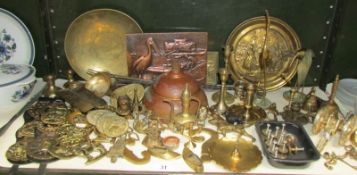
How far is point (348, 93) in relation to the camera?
1.40m

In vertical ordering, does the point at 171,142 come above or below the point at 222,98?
below

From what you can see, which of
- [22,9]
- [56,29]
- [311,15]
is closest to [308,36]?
[311,15]

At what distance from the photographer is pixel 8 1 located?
4.62ft

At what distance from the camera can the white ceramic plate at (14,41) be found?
4.66 ft

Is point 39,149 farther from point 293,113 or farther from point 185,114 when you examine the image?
point 293,113

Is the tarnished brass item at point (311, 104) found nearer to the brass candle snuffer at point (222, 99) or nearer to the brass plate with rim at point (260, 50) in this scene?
the brass plate with rim at point (260, 50)

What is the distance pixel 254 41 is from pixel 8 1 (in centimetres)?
103

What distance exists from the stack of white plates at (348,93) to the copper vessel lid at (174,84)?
2.03 ft

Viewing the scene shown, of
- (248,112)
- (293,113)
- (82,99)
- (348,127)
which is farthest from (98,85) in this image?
(348,127)

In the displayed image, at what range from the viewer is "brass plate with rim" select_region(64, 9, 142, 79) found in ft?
4.66

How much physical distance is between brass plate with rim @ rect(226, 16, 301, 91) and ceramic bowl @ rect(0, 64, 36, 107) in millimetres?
804

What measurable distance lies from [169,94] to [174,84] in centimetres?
4

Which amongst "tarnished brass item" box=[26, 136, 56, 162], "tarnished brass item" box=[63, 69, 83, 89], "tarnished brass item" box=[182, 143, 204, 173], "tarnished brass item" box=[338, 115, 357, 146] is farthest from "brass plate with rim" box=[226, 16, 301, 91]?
"tarnished brass item" box=[26, 136, 56, 162]

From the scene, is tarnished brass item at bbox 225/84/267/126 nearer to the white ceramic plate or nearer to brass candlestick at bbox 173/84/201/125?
brass candlestick at bbox 173/84/201/125
